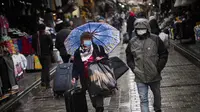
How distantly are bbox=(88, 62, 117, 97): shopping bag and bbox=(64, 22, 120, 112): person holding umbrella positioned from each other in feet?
0.47

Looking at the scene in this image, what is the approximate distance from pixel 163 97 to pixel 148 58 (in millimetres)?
2568

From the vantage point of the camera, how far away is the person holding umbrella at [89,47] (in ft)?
21.2

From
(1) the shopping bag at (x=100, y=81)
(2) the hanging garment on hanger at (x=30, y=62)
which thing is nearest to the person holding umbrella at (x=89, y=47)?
(1) the shopping bag at (x=100, y=81)

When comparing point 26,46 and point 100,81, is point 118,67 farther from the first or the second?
point 26,46

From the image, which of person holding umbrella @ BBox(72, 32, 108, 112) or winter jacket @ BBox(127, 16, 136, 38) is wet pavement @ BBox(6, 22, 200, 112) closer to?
person holding umbrella @ BBox(72, 32, 108, 112)

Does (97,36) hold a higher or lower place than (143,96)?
higher

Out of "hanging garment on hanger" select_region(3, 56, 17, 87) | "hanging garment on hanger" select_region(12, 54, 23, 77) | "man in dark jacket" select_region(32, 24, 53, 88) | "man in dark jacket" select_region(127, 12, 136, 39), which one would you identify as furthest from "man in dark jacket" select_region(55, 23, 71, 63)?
"man in dark jacket" select_region(127, 12, 136, 39)

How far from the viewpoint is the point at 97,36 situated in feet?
22.6

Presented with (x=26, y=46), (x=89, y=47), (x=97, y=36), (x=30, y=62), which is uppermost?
(x=97, y=36)

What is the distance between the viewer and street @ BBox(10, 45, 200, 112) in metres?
7.45

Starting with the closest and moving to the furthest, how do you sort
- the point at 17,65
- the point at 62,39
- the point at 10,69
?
1. the point at 10,69
2. the point at 62,39
3. the point at 17,65

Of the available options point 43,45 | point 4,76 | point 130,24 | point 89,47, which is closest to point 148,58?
point 89,47

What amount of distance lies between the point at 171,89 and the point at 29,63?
21.4ft

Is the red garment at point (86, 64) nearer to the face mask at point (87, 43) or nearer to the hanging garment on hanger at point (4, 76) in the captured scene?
the face mask at point (87, 43)
